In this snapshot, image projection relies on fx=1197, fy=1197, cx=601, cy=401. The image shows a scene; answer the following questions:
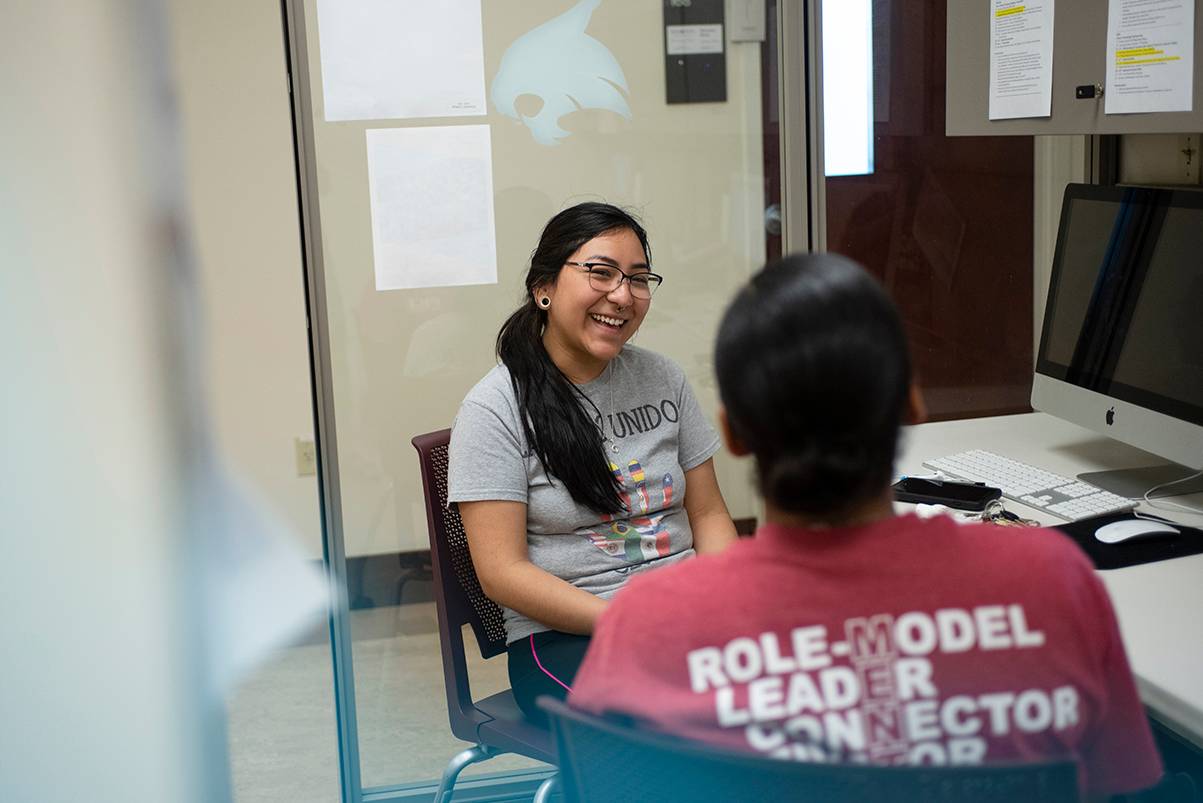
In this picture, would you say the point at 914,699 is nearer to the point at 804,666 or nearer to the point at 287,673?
the point at 804,666

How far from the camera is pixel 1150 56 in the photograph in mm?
1739

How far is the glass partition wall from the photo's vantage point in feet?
7.25

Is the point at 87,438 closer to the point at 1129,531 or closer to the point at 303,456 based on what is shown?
the point at 303,456

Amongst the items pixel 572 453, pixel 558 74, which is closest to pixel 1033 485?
pixel 572 453

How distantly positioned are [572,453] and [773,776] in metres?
0.98

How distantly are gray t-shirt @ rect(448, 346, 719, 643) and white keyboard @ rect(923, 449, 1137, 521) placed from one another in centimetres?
51

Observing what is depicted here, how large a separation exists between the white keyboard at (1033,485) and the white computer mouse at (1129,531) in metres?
0.12

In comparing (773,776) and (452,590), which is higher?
(773,776)

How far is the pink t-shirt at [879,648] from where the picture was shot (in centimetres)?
87

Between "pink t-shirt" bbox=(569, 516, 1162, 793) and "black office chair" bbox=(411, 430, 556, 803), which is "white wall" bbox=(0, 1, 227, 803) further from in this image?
"pink t-shirt" bbox=(569, 516, 1162, 793)

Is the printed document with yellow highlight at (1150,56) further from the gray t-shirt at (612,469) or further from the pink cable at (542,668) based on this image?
the pink cable at (542,668)

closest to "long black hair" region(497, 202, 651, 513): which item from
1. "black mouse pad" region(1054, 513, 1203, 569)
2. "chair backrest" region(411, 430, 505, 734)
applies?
"chair backrest" region(411, 430, 505, 734)

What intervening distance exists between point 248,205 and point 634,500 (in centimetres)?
200

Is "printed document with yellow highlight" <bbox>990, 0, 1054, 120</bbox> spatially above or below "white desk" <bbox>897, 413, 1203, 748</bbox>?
above
